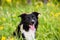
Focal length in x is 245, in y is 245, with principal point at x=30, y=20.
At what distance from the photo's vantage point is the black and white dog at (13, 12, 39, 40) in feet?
6.29

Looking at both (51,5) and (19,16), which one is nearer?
(19,16)

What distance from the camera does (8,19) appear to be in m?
1.97

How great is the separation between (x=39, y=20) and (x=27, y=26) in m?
0.11

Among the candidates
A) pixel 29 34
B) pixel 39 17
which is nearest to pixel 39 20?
pixel 39 17

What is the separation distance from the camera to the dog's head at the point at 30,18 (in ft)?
6.22

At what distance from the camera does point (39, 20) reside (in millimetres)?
1967

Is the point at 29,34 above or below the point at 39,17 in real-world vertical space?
below

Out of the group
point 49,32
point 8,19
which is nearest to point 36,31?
point 49,32

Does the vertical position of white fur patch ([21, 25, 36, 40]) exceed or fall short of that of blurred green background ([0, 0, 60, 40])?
it falls short

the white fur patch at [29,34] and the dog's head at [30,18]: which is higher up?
the dog's head at [30,18]

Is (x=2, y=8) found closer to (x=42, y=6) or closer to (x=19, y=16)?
(x=19, y=16)

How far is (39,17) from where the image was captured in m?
1.98

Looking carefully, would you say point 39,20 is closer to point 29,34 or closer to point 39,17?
point 39,17

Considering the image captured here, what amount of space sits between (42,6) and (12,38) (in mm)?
371
